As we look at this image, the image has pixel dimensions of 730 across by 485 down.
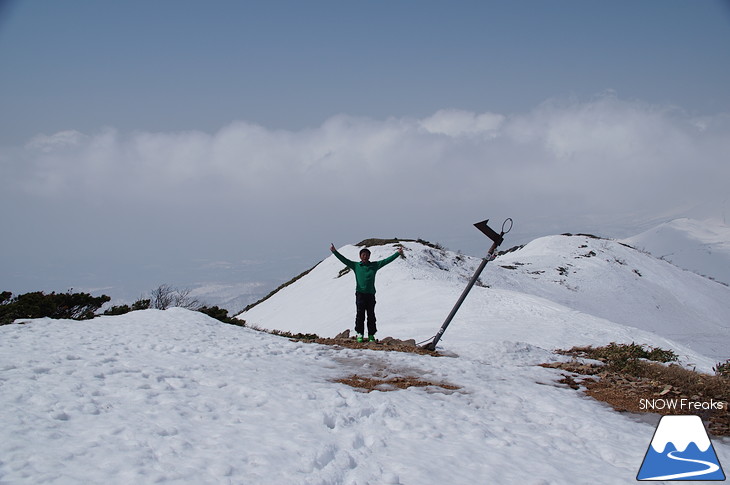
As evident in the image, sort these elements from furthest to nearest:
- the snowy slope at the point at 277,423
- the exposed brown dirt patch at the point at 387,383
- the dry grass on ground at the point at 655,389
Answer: the exposed brown dirt patch at the point at 387,383 < the dry grass on ground at the point at 655,389 < the snowy slope at the point at 277,423

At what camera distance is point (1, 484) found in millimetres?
4273

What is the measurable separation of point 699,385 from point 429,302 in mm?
13954

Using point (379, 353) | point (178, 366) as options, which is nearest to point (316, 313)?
point (379, 353)

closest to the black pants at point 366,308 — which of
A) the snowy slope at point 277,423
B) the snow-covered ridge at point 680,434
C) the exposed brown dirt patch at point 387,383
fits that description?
the snowy slope at point 277,423

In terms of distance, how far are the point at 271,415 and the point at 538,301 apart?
65.3 ft

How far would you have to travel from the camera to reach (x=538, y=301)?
931 inches

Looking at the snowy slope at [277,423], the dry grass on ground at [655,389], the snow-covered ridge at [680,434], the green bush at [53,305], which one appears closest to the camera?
the snowy slope at [277,423]

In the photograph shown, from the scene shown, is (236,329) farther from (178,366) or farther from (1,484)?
(1,484)

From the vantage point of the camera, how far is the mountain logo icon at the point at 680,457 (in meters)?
5.28

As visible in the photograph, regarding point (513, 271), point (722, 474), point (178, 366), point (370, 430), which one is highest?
point (513, 271)

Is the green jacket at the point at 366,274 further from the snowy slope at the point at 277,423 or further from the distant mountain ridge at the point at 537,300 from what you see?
the distant mountain ridge at the point at 537,300

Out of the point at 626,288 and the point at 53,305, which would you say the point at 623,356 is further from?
the point at 626,288

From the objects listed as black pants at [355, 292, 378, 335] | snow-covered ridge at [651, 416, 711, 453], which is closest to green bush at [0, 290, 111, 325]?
black pants at [355, 292, 378, 335]

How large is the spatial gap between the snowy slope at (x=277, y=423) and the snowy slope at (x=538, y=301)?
6.26m
